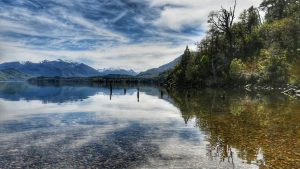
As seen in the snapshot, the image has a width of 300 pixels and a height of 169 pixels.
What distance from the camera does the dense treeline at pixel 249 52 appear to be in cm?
10250

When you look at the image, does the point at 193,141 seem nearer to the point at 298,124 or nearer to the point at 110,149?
the point at 110,149

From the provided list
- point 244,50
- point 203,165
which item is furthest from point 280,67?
point 203,165

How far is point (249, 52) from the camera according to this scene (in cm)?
13025

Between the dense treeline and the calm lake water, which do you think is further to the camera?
the dense treeline

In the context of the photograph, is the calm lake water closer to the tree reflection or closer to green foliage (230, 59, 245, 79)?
the tree reflection

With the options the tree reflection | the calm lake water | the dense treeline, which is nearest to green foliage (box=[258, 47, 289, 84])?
the dense treeline

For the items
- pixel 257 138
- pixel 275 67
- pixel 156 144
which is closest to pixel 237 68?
pixel 275 67

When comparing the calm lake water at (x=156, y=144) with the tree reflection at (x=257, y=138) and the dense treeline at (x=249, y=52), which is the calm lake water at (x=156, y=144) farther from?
the dense treeline at (x=249, y=52)

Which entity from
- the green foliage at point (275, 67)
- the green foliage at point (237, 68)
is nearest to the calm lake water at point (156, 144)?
the green foliage at point (275, 67)

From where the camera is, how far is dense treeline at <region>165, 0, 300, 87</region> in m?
102

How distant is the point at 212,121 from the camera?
36.8m

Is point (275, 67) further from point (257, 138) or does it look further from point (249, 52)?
point (257, 138)

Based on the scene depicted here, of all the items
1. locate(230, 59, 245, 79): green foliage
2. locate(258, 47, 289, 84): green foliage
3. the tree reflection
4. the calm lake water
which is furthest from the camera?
locate(230, 59, 245, 79): green foliage

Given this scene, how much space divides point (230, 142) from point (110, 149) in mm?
9183
